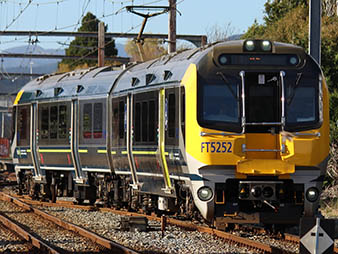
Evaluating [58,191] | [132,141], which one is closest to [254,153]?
[132,141]

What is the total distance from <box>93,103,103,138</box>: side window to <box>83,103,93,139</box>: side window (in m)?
0.27

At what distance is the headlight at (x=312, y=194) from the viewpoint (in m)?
14.3

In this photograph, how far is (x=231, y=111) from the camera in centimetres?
1436

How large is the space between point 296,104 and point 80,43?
88.9 m

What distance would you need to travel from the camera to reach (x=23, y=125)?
25859 millimetres

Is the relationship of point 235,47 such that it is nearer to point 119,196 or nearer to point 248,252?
point 248,252

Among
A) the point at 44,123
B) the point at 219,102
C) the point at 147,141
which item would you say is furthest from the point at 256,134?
the point at 44,123

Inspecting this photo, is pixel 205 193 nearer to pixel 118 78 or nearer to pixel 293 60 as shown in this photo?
pixel 293 60

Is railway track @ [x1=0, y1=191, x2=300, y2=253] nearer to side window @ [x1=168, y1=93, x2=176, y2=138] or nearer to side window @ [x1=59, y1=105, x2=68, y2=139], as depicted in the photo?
side window @ [x1=168, y1=93, x2=176, y2=138]

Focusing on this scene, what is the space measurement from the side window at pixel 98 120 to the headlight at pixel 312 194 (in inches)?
306

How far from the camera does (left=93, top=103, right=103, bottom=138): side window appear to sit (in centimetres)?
2103

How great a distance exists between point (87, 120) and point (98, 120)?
0.66 meters

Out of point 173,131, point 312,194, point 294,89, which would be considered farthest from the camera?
point 173,131

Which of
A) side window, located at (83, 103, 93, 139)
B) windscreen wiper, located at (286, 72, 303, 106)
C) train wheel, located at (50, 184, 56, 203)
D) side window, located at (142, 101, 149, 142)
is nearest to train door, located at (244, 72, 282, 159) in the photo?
windscreen wiper, located at (286, 72, 303, 106)
